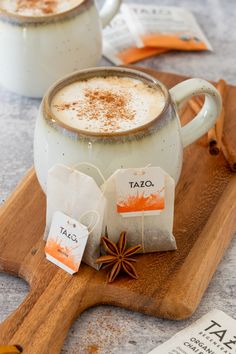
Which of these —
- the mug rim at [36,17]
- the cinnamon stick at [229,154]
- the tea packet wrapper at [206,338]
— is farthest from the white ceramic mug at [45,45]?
the tea packet wrapper at [206,338]

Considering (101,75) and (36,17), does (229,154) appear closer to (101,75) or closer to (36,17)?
(101,75)

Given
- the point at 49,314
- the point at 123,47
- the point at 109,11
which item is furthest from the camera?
the point at 123,47

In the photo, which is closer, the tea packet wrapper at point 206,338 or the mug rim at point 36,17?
Result: the tea packet wrapper at point 206,338

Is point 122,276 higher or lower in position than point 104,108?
lower

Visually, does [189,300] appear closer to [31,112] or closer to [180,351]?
[180,351]

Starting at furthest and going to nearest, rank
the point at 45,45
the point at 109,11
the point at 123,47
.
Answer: the point at 123,47
the point at 109,11
the point at 45,45

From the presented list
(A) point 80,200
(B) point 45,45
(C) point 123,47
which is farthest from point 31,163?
(C) point 123,47

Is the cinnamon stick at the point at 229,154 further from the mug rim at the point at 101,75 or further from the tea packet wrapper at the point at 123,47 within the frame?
the tea packet wrapper at the point at 123,47
